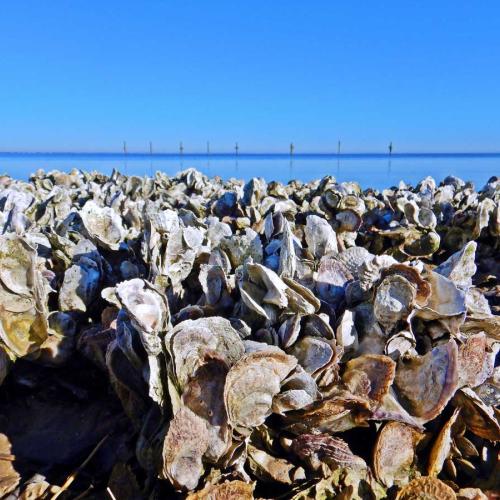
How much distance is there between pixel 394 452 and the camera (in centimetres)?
177

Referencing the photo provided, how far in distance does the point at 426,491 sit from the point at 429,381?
0.38m

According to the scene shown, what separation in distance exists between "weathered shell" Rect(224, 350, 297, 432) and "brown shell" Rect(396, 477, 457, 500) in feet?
1.88

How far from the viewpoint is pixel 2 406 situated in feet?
7.80

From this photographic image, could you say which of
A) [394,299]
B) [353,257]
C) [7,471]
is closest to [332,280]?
[353,257]

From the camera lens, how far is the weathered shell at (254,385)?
1.60 metres

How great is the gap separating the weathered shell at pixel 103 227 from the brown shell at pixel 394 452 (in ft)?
7.32

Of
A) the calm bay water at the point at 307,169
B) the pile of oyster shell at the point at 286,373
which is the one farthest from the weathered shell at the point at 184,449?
the calm bay water at the point at 307,169

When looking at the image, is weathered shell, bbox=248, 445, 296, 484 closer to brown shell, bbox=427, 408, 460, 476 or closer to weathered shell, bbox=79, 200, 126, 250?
brown shell, bbox=427, 408, 460, 476

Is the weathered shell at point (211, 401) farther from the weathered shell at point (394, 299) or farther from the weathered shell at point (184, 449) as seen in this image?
the weathered shell at point (394, 299)

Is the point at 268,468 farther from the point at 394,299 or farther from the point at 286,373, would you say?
the point at 394,299

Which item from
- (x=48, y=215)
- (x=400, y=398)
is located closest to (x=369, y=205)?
(x=48, y=215)

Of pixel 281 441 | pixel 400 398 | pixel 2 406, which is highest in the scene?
pixel 400 398

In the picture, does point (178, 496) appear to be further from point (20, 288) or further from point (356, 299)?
point (20, 288)

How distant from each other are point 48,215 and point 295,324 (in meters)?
3.34
